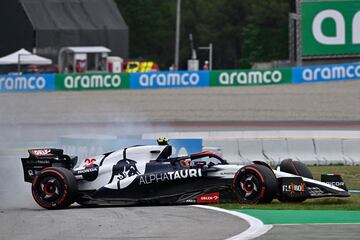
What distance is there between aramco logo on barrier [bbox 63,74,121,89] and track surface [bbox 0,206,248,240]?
84.7 feet

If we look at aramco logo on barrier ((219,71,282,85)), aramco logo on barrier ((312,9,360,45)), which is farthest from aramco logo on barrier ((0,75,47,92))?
aramco logo on barrier ((312,9,360,45))

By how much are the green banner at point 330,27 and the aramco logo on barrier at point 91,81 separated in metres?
7.49

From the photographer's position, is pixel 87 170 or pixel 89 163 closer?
pixel 87 170

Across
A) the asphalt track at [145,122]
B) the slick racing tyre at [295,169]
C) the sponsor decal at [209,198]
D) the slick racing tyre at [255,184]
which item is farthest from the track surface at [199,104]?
the slick racing tyre at [255,184]

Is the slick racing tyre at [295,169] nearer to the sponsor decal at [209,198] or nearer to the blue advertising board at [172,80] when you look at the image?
the sponsor decal at [209,198]

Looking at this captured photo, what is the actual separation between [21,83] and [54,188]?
2358 centimetres

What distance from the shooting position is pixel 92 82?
40.6m

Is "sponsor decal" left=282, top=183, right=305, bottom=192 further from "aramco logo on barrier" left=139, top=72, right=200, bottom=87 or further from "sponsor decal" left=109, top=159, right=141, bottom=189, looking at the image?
"aramco logo on barrier" left=139, top=72, right=200, bottom=87

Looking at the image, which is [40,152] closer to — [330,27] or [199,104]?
[199,104]

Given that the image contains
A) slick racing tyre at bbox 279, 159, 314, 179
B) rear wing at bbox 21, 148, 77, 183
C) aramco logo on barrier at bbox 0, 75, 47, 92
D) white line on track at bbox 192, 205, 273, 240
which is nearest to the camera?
white line on track at bbox 192, 205, 273, 240

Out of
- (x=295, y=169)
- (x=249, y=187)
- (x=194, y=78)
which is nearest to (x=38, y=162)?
(x=249, y=187)

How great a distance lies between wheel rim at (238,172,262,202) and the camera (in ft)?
46.4

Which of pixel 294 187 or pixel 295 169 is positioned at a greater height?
pixel 295 169

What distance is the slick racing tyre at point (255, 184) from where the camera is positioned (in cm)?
1408
